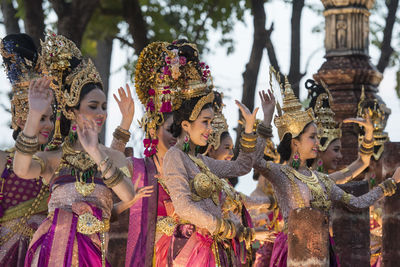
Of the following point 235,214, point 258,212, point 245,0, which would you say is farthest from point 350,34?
point 235,214

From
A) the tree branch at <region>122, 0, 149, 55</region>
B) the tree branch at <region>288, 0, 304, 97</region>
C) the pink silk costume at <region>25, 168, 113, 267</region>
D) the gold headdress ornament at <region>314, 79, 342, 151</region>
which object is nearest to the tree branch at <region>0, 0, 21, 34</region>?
the tree branch at <region>122, 0, 149, 55</region>

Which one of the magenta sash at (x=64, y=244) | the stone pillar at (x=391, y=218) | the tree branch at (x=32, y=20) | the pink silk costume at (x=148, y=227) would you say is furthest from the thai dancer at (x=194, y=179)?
the tree branch at (x=32, y=20)

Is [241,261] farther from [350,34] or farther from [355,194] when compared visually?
[350,34]

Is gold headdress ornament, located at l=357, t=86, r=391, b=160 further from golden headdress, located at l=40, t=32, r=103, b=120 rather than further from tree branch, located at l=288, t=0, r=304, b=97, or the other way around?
golden headdress, located at l=40, t=32, r=103, b=120

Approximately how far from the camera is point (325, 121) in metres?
8.94

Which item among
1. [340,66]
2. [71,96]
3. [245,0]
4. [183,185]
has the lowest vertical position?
[183,185]

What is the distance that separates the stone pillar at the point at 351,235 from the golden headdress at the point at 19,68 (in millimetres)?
3156

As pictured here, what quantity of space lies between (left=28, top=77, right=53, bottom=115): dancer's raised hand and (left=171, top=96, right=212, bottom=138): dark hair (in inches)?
45.7

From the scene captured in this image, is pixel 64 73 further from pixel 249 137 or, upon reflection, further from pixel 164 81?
pixel 249 137

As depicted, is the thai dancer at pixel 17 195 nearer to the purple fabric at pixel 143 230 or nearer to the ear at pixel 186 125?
the purple fabric at pixel 143 230

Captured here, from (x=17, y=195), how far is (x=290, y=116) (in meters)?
2.75

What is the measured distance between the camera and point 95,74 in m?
5.95

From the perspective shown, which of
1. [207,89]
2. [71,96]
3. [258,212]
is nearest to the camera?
[71,96]

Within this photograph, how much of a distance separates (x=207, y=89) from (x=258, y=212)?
11.7 feet
